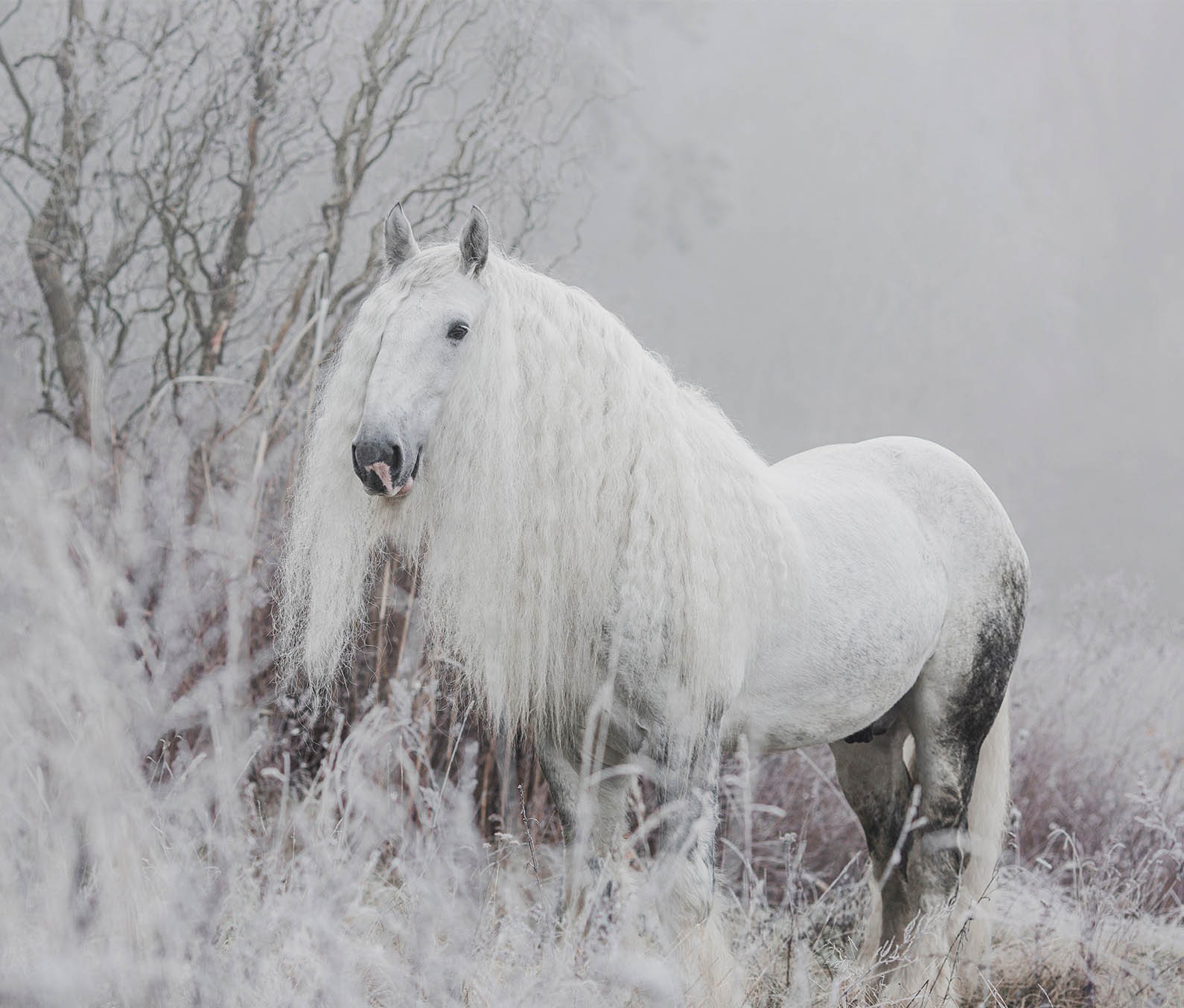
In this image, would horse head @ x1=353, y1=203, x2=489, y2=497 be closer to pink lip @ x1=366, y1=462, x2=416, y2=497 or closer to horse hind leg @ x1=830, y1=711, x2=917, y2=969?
pink lip @ x1=366, y1=462, x2=416, y2=497

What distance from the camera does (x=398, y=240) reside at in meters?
1.60

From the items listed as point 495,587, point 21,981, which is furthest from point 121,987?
point 495,587

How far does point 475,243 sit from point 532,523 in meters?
0.44

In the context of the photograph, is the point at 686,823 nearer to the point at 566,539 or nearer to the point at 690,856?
the point at 690,856

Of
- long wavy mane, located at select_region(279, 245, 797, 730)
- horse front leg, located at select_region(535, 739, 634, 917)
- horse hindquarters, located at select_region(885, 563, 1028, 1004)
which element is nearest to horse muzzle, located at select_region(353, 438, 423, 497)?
long wavy mane, located at select_region(279, 245, 797, 730)

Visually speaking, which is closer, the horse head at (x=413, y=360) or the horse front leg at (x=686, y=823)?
the horse head at (x=413, y=360)

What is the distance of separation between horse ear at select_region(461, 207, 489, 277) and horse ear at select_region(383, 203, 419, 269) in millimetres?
141

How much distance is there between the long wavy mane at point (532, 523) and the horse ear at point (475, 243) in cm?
3

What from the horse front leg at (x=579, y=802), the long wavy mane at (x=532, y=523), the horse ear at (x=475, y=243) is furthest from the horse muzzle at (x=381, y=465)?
the horse front leg at (x=579, y=802)

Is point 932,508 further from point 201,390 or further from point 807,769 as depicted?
point 201,390

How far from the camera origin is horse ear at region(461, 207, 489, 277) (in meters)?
1.46

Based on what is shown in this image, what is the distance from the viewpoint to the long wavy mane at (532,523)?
1466 millimetres

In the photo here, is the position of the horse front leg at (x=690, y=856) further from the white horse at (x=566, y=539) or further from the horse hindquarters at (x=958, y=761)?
the horse hindquarters at (x=958, y=761)

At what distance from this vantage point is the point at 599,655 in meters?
1.51
